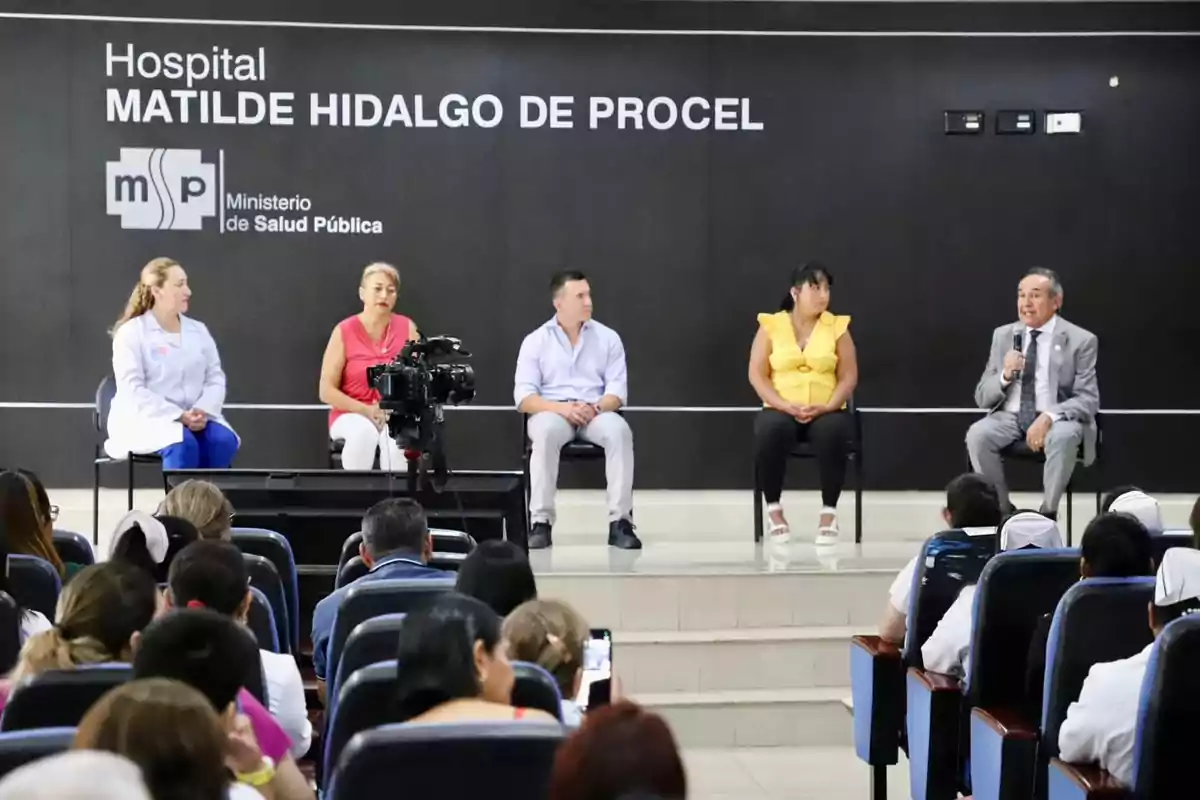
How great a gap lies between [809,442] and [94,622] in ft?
13.8

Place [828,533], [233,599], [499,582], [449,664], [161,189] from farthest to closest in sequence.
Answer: [161,189]
[828,533]
[499,582]
[233,599]
[449,664]

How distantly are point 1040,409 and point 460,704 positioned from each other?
469 centimetres

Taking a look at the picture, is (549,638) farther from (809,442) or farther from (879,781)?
(809,442)

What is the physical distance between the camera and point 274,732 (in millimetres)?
2330

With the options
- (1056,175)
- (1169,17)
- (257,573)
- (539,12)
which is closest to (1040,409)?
(1056,175)

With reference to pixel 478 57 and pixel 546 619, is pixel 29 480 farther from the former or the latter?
pixel 478 57

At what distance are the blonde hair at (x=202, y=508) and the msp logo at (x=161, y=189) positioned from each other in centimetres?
392

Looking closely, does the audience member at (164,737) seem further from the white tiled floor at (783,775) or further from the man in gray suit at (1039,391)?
the man in gray suit at (1039,391)

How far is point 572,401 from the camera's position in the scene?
6.31 metres

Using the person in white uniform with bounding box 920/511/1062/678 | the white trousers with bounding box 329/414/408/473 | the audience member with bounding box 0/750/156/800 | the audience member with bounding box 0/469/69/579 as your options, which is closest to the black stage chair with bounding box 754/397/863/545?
the white trousers with bounding box 329/414/408/473

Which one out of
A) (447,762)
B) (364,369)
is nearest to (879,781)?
(447,762)

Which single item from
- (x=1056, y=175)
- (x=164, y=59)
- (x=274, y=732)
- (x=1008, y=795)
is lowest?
(x=1008, y=795)

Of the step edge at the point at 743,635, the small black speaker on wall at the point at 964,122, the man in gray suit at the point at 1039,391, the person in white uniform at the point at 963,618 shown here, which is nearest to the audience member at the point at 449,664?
the person in white uniform at the point at 963,618

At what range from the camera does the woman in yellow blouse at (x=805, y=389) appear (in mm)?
6246
